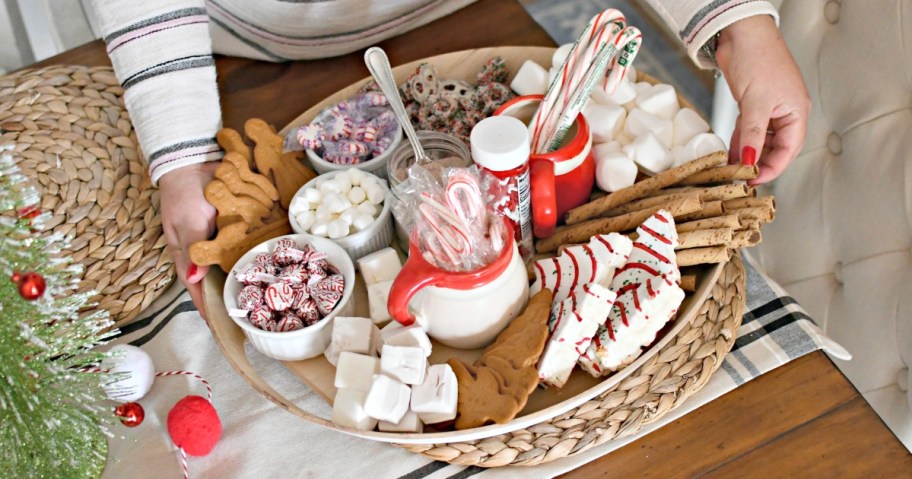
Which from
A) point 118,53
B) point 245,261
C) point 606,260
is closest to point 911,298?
point 606,260

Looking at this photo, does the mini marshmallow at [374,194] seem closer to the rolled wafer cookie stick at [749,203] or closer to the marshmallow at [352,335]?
the marshmallow at [352,335]

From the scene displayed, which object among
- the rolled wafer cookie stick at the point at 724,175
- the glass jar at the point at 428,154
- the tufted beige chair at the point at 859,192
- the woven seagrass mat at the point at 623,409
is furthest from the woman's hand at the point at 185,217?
the tufted beige chair at the point at 859,192

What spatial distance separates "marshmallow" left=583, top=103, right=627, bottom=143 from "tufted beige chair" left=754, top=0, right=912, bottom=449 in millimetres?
326

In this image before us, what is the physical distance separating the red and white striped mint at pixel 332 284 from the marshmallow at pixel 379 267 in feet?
0.14

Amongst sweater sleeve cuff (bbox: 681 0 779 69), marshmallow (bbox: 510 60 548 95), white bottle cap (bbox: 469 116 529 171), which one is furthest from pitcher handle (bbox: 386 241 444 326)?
sweater sleeve cuff (bbox: 681 0 779 69)

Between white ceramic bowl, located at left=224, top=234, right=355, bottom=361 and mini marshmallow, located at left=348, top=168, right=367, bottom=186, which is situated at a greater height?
mini marshmallow, located at left=348, top=168, right=367, bottom=186

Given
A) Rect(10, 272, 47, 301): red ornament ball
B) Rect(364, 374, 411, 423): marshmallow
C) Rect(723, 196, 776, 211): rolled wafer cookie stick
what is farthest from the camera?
Rect(723, 196, 776, 211): rolled wafer cookie stick

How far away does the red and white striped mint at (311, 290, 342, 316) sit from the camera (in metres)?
0.82

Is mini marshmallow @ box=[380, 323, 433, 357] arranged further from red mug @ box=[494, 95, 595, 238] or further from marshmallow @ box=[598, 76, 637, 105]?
marshmallow @ box=[598, 76, 637, 105]

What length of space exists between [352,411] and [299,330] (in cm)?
11

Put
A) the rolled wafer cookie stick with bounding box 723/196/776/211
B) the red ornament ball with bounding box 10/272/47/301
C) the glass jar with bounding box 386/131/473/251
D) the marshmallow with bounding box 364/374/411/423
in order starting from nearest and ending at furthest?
1. the red ornament ball with bounding box 10/272/47/301
2. the marshmallow with bounding box 364/374/411/423
3. the rolled wafer cookie stick with bounding box 723/196/776/211
4. the glass jar with bounding box 386/131/473/251

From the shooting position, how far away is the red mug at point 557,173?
2.81 ft

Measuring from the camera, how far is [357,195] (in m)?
0.90

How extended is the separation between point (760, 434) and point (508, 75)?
22.8 inches
